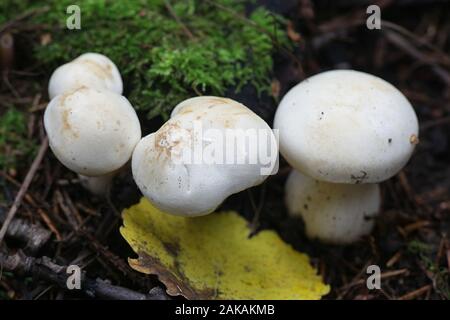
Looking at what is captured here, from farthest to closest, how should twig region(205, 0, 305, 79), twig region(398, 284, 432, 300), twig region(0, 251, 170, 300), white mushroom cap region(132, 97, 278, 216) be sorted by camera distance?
twig region(205, 0, 305, 79)
twig region(398, 284, 432, 300)
twig region(0, 251, 170, 300)
white mushroom cap region(132, 97, 278, 216)

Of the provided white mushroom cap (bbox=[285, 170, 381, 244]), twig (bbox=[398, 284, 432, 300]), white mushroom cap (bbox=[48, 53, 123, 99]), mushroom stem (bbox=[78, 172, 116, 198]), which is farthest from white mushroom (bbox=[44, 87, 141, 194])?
twig (bbox=[398, 284, 432, 300])

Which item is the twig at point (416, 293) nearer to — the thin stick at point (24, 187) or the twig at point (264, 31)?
the twig at point (264, 31)

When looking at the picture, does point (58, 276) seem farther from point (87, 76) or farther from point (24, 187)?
point (87, 76)

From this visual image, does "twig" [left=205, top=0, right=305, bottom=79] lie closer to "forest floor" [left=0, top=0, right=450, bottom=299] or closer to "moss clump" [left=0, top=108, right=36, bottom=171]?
"forest floor" [left=0, top=0, right=450, bottom=299]

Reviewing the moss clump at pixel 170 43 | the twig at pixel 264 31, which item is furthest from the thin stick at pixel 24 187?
the twig at pixel 264 31

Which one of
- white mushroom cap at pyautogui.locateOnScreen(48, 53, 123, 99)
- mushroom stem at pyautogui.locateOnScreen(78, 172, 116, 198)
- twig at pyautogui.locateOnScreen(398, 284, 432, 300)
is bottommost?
twig at pyautogui.locateOnScreen(398, 284, 432, 300)

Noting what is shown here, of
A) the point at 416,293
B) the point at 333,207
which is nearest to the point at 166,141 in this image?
the point at 333,207
